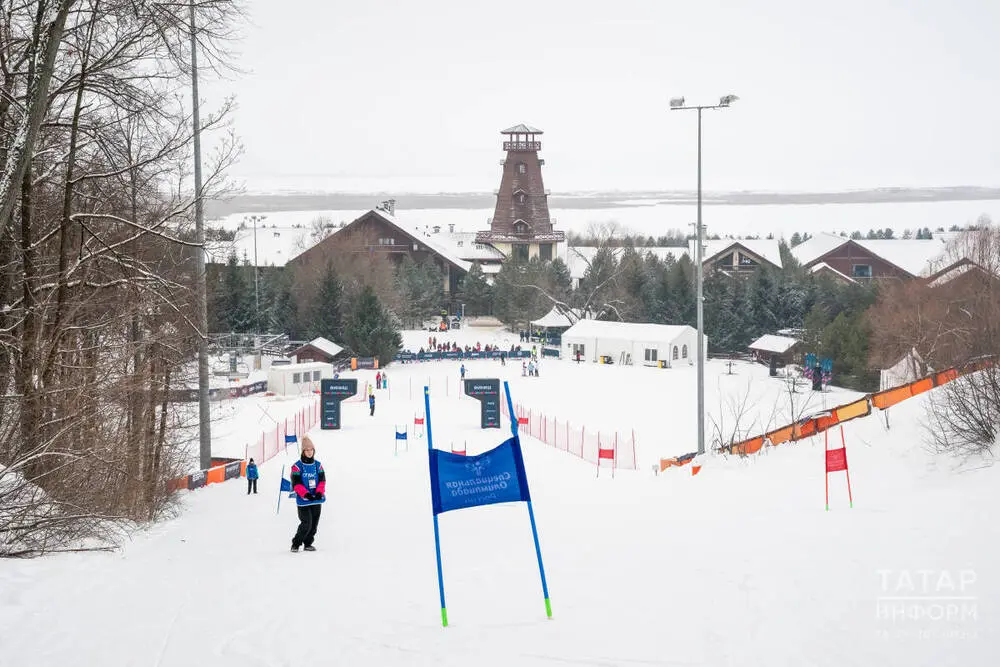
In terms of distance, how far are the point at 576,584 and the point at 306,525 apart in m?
3.74

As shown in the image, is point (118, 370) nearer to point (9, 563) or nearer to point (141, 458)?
point (141, 458)

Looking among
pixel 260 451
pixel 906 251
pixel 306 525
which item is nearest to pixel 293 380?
pixel 260 451

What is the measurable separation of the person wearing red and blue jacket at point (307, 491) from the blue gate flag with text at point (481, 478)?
3547mm

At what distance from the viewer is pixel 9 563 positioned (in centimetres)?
892

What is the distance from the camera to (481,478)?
8.00 metres

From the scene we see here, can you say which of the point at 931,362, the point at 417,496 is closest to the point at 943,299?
the point at 931,362

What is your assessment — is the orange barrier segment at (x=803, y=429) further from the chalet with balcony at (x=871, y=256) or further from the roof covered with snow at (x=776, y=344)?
the chalet with balcony at (x=871, y=256)

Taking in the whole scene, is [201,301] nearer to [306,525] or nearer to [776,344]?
[306,525]

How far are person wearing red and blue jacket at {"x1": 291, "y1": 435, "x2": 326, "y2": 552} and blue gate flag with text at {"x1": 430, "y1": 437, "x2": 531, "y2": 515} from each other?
3547mm

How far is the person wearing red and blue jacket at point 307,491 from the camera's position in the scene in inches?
437

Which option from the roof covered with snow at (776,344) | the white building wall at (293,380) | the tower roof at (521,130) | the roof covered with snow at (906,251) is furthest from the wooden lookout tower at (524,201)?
the white building wall at (293,380)

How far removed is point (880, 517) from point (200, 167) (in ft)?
55.3

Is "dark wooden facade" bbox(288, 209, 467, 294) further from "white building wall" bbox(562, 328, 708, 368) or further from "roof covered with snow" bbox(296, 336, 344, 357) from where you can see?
"white building wall" bbox(562, 328, 708, 368)

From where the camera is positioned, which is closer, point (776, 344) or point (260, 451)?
point (260, 451)
